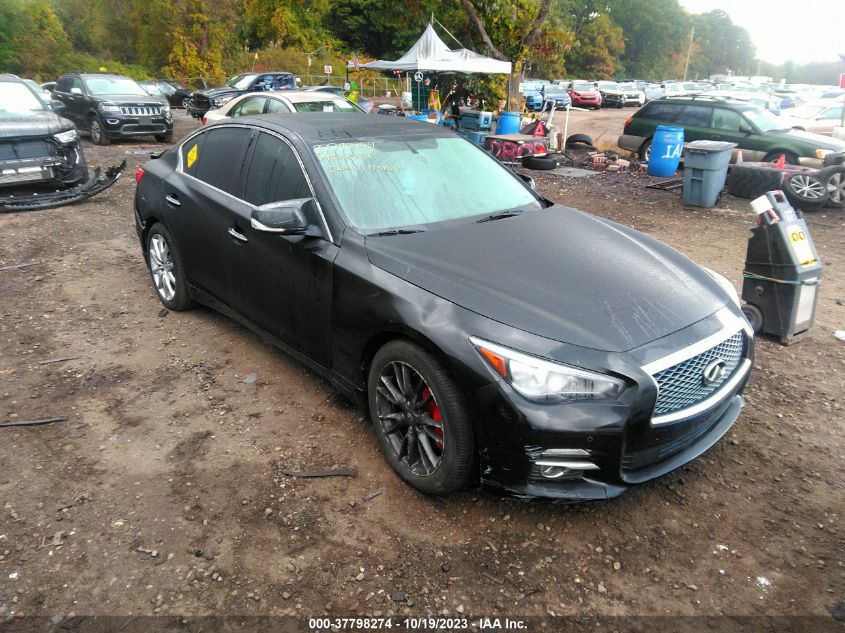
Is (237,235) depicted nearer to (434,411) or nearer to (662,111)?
(434,411)

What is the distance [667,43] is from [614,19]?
281 inches

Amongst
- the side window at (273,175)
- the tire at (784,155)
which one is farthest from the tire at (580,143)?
the side window at (273,175)

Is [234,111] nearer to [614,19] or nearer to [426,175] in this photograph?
[426,175]

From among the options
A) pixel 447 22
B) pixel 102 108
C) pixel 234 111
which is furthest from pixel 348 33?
pixel 234 111

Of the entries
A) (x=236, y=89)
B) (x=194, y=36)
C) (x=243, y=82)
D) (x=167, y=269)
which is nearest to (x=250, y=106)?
(x=167, y=269)

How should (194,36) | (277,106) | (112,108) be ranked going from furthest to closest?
1. (194,36)
2. (112,108)
3. (277,106)

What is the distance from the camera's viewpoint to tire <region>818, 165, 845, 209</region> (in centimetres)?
922


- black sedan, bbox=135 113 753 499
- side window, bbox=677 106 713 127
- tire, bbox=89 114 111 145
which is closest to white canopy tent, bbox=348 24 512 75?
side window, bbox=677 106 713 127

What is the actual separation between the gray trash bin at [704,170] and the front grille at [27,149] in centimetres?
920

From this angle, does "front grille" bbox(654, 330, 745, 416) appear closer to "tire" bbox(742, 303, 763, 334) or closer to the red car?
"tire" bbox(742, 303, 763, 334)

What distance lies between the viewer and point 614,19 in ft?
230

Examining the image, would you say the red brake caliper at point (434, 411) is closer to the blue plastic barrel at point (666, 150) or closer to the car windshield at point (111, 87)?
the blue plastic barrel at point (666, 150)

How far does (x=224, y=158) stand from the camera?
169 inches

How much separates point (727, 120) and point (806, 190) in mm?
3838
